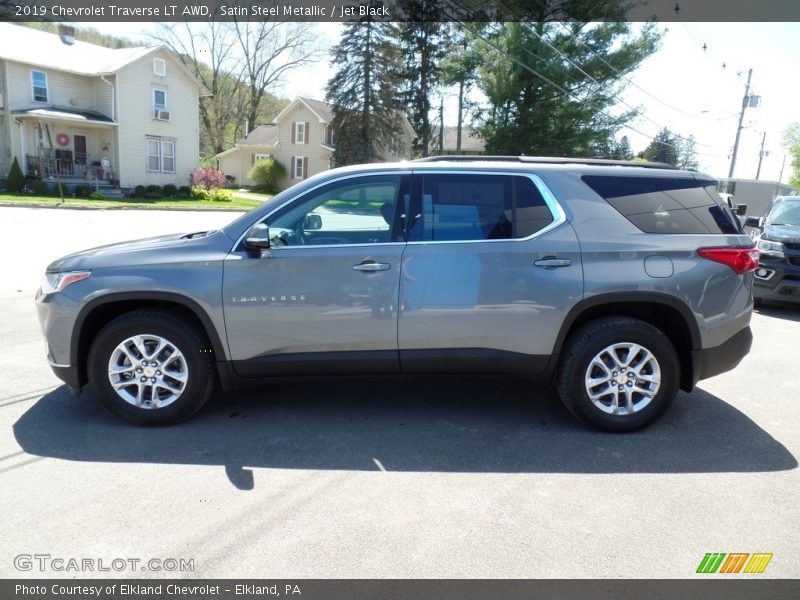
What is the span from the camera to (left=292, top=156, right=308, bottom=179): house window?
4669 centimetres

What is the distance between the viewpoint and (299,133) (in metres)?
46.5

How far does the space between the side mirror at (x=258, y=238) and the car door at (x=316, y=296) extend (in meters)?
0.07

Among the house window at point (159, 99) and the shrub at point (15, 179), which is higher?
the house window at point (159, 99)

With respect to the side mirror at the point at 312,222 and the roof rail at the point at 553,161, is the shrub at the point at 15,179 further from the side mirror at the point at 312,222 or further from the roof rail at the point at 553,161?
the roof rail at the point at 553,161

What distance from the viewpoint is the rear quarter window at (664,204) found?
429cm

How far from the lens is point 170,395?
13.9ft

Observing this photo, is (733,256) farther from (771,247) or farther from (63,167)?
(63,167)

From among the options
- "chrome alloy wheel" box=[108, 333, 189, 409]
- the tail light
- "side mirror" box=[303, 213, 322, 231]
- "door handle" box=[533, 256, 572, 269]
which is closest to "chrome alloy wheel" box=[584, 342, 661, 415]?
"door handle" box=[533, 256, 572, 269]

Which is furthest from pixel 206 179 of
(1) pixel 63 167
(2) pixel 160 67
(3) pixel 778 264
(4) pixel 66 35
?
(3) pixel 778 264

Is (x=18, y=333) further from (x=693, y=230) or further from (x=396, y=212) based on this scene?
(x=693, y=230)

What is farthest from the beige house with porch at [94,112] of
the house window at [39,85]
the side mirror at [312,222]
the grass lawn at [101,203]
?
the side mirror at [312,222]

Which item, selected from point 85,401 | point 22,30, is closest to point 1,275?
point 85,401

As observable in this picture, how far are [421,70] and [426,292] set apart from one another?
130ft

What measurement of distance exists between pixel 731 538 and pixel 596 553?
76cm
